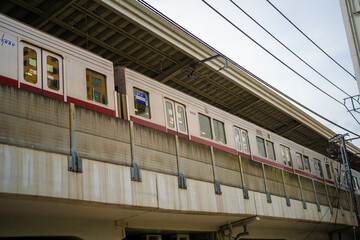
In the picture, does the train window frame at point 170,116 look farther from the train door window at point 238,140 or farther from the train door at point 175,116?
the train door window at point 238,140

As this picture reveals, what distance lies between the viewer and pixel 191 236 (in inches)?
687

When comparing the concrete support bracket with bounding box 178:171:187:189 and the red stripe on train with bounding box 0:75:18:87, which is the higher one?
the red stripe on train with bounding box 0:75:18:87

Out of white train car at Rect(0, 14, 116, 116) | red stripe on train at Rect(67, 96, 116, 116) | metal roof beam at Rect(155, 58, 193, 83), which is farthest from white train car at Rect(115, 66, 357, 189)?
metal roof beam at Rect(155, 58, 193, 83)

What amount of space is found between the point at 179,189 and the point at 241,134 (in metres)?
8.07

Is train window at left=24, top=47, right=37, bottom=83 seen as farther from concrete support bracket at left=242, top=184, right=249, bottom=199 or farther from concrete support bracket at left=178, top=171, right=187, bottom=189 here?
concrete support bracket at left=242, top=184, right=249, bottom=199

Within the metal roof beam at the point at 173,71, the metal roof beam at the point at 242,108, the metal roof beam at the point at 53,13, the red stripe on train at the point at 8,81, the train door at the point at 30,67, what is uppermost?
the metal roof beam at the point at 242,108

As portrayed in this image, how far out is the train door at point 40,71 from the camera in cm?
1026

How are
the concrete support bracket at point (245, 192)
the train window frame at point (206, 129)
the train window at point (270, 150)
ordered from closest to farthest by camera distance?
the concrete support bracket at point (245, 192), the train window frame at point (206, 129), the train window at point (270, 150)

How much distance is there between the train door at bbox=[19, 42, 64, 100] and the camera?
33.6ft

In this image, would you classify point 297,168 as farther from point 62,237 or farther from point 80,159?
point 80,159

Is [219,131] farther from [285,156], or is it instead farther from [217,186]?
[285,156]

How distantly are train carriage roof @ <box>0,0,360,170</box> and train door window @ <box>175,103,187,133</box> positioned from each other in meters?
3.80

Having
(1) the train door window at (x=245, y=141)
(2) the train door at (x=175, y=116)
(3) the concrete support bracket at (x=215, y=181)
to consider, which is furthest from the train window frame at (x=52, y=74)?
(1) the train door window at (x=245, y=141)

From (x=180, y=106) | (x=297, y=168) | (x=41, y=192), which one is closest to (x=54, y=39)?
(x=41, y=192)
